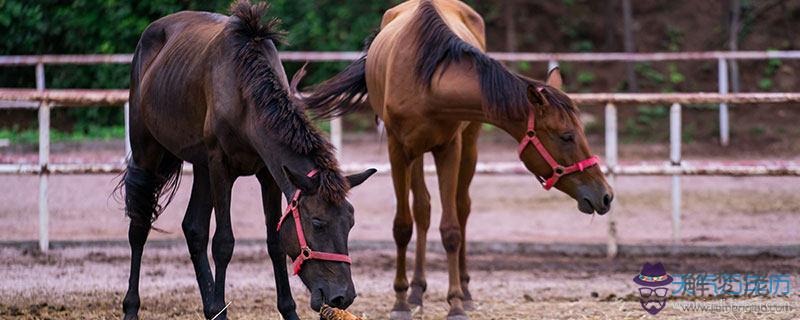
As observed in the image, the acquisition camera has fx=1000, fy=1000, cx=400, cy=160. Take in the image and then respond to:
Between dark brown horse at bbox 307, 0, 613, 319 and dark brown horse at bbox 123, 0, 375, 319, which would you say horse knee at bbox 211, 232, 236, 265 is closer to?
dark brown horse at bbox 123, 0, 375, 319

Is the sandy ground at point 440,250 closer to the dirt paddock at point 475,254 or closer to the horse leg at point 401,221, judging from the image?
the dirt paddock at point 475,254

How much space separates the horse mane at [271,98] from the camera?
159 inches

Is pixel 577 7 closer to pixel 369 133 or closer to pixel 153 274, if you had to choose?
pixel 369 133

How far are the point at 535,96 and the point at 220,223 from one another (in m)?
1.62

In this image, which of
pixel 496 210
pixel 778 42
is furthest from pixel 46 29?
pixel 778 42

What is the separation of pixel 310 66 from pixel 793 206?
700 cm

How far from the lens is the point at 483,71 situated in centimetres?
500

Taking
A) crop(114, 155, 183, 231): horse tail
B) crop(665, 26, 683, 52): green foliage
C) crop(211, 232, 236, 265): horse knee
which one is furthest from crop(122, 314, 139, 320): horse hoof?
crop(665, 26, 683, 52): green foliage

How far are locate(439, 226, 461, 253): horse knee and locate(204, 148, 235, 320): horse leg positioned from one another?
1.27m

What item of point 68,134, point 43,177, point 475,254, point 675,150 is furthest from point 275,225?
point 68,134

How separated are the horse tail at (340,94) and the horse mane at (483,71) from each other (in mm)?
793

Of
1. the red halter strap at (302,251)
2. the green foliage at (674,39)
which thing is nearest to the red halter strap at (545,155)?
the red halter strap at (302,251)

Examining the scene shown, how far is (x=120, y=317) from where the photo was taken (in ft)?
17.4

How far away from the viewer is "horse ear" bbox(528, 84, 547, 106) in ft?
15.8
